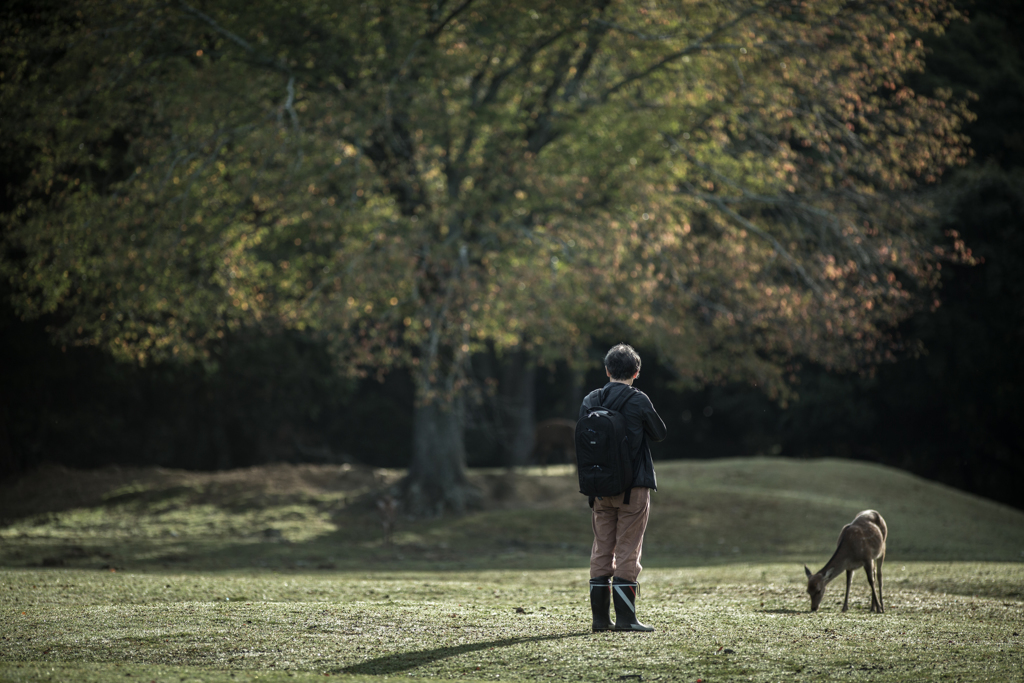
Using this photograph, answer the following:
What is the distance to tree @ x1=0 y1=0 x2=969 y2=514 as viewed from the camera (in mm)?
14508

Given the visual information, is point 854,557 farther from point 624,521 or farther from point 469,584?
point 469,584

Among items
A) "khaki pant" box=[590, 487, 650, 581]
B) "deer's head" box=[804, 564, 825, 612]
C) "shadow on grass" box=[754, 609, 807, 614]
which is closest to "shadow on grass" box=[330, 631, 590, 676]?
"khaki pant" box=[590, 487, 650, 581]

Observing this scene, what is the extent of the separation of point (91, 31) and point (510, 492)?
11.4m

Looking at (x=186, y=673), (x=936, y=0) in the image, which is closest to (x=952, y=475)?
(x=936, y=0)

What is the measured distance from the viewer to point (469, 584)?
10.3 metres

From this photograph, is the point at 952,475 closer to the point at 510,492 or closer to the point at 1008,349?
the point at 1008,349

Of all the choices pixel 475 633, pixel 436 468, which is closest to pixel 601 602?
pixel 475 633

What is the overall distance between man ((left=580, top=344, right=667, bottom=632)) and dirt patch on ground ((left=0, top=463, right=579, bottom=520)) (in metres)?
12.3

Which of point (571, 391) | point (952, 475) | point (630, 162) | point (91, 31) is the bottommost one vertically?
point (952, 475)

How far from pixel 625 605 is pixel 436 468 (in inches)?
491

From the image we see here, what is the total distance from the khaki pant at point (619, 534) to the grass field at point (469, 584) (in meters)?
0.45

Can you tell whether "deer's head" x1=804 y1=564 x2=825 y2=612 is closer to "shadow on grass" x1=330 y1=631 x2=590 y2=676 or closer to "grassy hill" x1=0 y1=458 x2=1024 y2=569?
"shadow on grass" x1=330 y1=631 x2=590 y2=676

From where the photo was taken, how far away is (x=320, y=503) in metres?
19.1

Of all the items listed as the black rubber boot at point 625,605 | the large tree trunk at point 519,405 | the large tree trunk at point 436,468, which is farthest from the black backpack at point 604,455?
the large tree trunk at point 519,405
